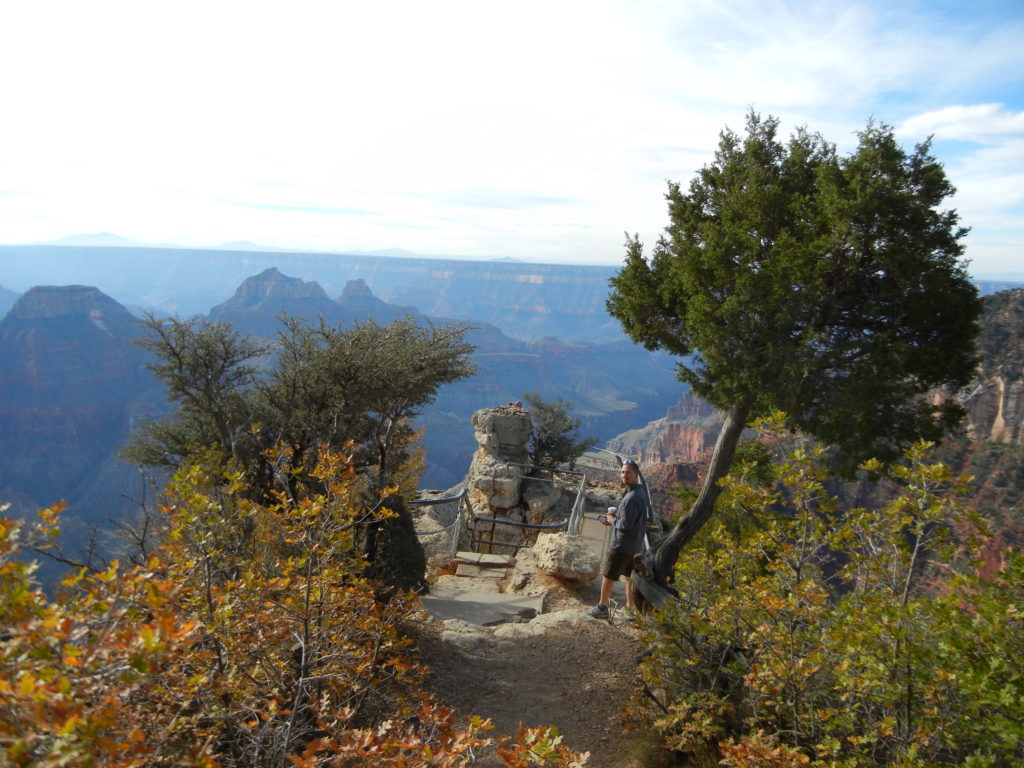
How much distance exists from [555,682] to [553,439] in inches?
812

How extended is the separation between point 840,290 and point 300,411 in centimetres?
1021

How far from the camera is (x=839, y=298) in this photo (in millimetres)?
8461

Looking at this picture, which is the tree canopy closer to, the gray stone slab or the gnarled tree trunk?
the gnarled tree trunk

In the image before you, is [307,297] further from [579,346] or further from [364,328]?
[364,328]

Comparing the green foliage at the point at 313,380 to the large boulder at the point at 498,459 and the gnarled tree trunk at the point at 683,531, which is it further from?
the gnarled tree trunk at the point at 683,531

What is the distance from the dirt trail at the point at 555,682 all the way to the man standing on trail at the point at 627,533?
442 millimetres

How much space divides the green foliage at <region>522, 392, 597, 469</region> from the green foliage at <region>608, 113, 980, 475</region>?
14.8 m

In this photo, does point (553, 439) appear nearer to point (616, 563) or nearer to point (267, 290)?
point (616, 563)

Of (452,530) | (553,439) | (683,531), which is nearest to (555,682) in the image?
(683,531)

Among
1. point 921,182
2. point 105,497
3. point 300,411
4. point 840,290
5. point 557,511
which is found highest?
point 921,182

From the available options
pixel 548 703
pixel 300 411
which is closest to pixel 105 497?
pixel 300 411

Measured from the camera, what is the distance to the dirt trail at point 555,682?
5145 mm

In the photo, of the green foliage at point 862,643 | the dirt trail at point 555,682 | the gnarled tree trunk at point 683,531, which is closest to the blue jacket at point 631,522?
the gnarled tree trunk at point 683,531

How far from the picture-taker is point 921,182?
7.77m
